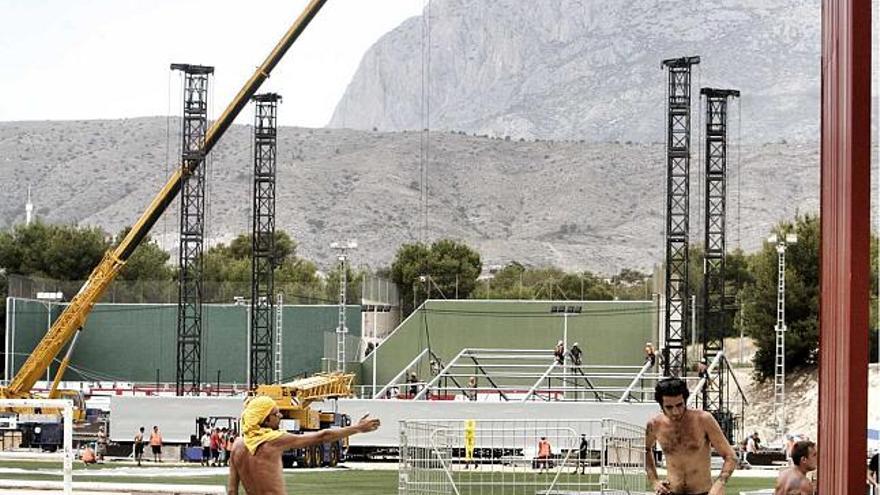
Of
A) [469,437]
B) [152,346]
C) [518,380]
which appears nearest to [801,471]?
[469,437]

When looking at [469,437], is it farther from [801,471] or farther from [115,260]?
[115,260]

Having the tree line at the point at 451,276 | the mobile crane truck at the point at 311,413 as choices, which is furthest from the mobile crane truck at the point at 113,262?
the tree line at the point at 451,276

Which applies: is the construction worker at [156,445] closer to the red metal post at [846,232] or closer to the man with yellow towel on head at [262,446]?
the man with yellow towel on head at [262,446]

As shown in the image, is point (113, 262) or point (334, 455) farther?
point (113, 262)

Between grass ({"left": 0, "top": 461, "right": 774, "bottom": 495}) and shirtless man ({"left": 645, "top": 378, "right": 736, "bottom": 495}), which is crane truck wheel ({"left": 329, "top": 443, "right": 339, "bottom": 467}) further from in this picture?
shirtless man ({"left": 645, "top": 378, "right": 736, "bottom": 495})

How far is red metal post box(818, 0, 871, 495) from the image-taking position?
5.84 meters

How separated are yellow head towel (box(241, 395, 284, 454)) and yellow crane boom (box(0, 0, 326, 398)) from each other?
5176 centimetres

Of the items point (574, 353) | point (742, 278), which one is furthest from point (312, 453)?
point (742, 278)

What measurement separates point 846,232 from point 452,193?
17710 centimetres

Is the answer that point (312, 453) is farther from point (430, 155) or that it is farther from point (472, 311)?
point (430, 155)

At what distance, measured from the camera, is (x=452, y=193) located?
600ft

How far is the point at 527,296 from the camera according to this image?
123 meters

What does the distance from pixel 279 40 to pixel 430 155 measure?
12655cm

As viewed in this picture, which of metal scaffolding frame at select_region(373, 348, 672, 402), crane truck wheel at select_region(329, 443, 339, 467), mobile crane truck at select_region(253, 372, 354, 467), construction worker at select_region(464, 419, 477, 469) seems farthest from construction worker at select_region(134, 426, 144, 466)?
construction worker at select_region(464, 419, 477, 469)
